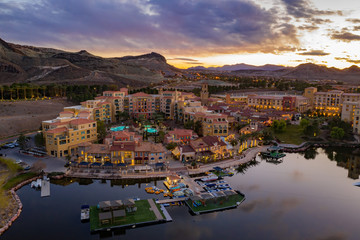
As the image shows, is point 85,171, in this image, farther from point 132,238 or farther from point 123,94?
point 123,94

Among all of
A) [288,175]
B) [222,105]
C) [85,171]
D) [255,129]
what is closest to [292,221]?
[288,175]

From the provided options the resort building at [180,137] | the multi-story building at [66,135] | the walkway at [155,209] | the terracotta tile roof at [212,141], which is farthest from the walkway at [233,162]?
the multi-story building at [66,135]

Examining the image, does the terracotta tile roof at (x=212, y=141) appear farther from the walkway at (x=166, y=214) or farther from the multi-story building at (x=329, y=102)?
the multi-story building at (x=329, y=102)

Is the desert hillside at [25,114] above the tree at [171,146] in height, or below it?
above

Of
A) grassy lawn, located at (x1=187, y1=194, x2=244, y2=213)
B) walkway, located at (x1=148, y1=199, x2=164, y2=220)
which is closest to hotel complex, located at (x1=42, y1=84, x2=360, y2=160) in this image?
walkway, located at (x1=148, y1=199, x2=164, y2=220)

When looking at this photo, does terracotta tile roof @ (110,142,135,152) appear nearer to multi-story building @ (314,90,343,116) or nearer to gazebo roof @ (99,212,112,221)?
gazebo roof @ (99,212,112,221)

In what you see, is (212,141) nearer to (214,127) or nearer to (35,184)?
(214,127)

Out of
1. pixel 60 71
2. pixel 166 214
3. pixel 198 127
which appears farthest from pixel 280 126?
pixel 60 71
